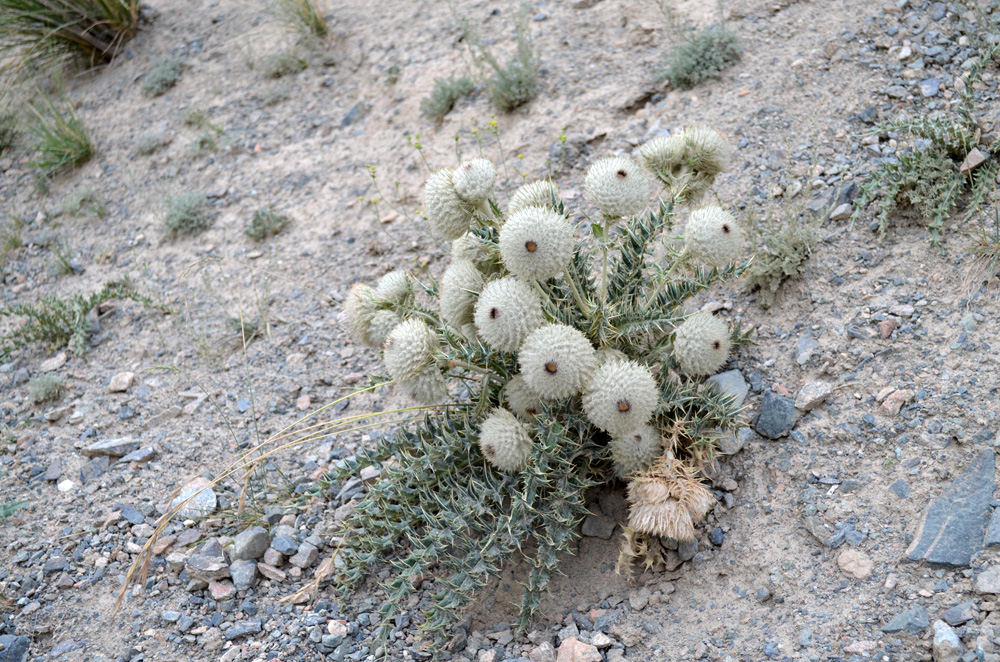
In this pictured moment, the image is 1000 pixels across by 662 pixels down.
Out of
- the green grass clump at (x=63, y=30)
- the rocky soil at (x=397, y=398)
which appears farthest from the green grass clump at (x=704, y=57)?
the green grass clump at (x=63, y=30)

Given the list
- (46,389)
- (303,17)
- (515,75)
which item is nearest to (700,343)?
(515,75)

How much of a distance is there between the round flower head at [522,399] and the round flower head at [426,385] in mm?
260

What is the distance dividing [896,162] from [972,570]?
210 cm

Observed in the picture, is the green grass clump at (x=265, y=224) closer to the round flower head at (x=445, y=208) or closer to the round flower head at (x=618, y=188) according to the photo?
the round flower head at (x=445, y=208)

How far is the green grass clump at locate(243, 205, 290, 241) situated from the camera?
528 centimetres

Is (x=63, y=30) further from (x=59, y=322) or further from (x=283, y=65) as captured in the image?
(x=59, y=322)

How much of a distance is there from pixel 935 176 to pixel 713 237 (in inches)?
56.2

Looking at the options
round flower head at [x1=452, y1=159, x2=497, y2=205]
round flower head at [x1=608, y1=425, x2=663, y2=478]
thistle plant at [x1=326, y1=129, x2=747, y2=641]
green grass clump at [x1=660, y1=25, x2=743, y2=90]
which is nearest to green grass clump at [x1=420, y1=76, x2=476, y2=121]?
green grass clump at [x1=660, y1=25, x2=743, y2=90]

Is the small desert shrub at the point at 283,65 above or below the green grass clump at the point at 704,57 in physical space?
above

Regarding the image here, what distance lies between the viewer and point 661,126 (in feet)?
15.2

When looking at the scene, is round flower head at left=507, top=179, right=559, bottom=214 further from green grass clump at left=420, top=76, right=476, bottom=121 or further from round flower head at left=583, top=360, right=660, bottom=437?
green grass clump at left=420, top=76, right=476, bottom=121

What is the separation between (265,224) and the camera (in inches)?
208

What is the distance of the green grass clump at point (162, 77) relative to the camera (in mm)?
6828

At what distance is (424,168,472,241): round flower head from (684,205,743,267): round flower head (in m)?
0.85
